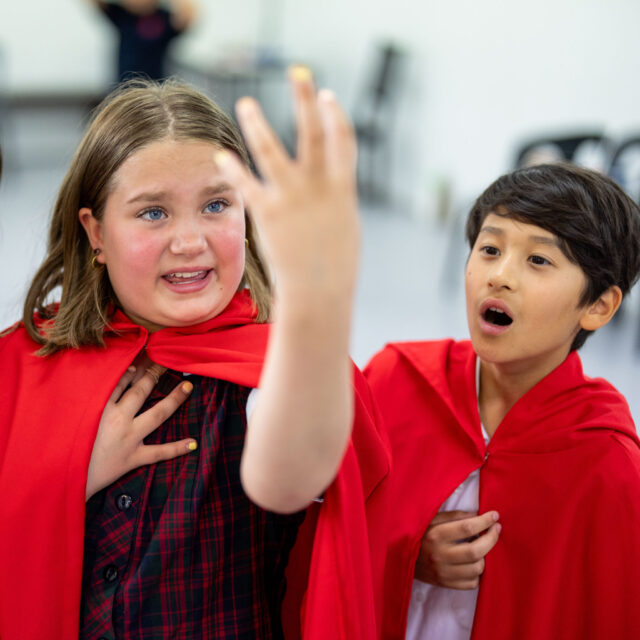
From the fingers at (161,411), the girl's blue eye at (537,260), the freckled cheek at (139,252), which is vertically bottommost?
the fingers at (161,411)

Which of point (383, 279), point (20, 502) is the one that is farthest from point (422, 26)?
point (20, 502)

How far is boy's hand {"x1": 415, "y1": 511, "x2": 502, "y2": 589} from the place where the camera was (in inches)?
56.2

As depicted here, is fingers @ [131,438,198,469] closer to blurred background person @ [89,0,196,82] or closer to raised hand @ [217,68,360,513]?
raised hand @ [217,68,360,513]

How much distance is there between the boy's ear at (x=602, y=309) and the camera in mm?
1481

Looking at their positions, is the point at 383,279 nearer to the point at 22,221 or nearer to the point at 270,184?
the point at 22,221

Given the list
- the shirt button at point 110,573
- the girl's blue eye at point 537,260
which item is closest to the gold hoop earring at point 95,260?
the shirt button at point 110,573

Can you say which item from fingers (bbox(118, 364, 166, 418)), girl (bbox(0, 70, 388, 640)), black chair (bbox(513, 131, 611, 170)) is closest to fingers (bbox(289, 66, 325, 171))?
girl (bbox(0, 70, 388, 640))

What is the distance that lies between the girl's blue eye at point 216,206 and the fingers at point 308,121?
0.47 metres

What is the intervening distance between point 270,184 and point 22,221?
17.1ft

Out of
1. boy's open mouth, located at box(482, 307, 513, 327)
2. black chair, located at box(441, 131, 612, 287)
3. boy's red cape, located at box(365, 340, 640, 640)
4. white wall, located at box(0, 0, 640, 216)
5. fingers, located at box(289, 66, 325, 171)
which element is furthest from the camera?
white wall, located at box(0, 0, 640, 216)

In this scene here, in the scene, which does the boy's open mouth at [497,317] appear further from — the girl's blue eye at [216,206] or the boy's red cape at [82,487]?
the girl's blue eye at [216,206]

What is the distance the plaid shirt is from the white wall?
13.7ft

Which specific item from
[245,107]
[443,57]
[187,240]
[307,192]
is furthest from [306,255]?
[443,57]

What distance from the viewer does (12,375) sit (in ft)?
4.43
